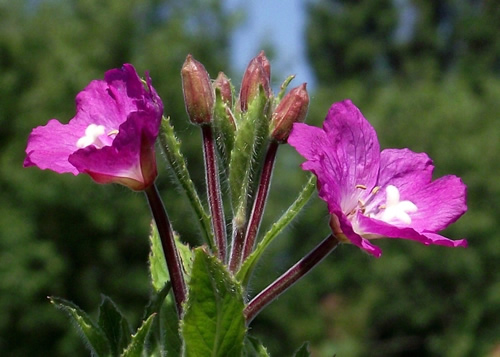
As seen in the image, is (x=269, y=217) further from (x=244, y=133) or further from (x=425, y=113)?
(x=244, y=133)

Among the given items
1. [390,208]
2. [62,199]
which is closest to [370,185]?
[390,208]

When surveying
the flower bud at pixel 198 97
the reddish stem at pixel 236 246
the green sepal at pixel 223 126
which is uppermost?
the flower bud at pixel 198 97

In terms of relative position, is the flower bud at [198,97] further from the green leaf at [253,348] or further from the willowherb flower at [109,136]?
the green leaf at [253,348]

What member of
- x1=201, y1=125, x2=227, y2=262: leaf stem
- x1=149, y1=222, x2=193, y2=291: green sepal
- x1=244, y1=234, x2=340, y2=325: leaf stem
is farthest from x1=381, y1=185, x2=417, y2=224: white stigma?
x1=149, y1=222, x2=193, y2=291: green sepal

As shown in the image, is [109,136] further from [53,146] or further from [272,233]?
[272,233]

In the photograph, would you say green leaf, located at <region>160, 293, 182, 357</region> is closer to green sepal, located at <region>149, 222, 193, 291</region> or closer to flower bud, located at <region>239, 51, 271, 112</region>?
green sepal, located at <region>149, 222, 193, 291</region>

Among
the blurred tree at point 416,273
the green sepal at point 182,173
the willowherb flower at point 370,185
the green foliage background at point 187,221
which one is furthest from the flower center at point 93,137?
the blurred tree at point 416,273
